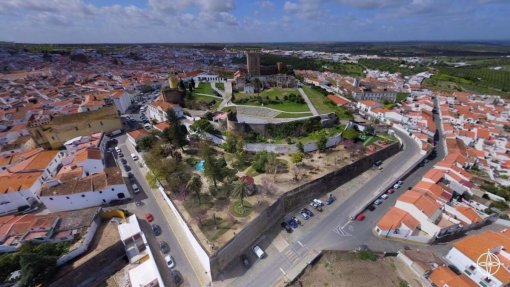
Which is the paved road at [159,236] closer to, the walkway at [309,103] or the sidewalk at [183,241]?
the sidewalk at [183,241]

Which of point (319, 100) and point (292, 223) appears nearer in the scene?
point (292, 223)

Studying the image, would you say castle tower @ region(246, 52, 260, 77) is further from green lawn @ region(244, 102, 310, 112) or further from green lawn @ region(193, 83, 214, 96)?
green lawn @ region(244, 102, 310, 112)

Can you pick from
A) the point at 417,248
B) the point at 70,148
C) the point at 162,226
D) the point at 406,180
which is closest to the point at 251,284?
the point at 162,226

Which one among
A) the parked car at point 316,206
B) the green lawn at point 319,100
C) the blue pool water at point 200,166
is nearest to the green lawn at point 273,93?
the green lawn at point 319,100

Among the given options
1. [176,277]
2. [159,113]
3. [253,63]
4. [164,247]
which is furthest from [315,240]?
[253,63]

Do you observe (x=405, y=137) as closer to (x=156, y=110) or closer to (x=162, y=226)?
(x=162, y=226)

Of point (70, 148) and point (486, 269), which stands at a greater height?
point (70, 148)

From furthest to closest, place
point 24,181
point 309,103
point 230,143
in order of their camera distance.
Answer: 1. point 309,103
2. point 230,143
3. point 24,181

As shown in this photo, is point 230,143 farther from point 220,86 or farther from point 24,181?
point 220,86
